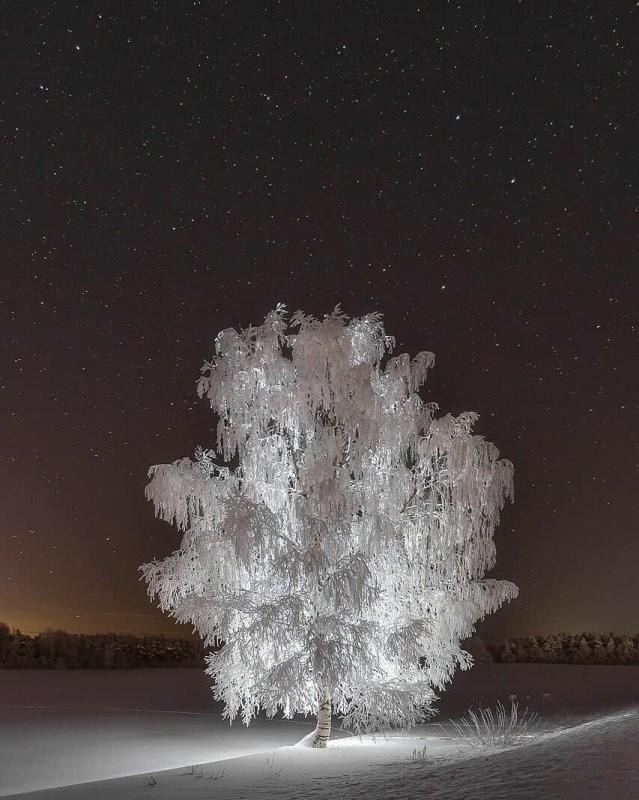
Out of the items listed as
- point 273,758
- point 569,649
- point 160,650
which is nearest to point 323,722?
point 273,758

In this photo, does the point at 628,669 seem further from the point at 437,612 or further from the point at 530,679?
the point at 437,612

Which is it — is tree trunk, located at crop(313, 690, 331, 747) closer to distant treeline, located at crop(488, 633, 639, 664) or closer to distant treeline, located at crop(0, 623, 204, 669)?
distant treeline, located at crop(0, 623, 204, 669)

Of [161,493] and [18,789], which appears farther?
[161,493]

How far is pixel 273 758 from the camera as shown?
11.4m

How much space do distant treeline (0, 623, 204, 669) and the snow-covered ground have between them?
11.5 meters

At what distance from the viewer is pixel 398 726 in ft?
50.9

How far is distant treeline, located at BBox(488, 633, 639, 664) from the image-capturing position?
33781 mm

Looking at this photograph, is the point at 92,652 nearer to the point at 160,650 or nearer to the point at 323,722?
the point at 160,650

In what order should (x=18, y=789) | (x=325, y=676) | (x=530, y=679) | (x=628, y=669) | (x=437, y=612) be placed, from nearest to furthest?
(x=18, y=789)
(x=325, y=676)
(x=437, y=612)
(x=530, y=679)
(x=628, y=669)

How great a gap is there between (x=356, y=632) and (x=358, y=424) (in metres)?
2.81

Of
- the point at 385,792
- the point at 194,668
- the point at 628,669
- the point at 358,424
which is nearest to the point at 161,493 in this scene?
the point at 358,424

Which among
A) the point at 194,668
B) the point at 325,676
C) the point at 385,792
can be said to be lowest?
the point at 385,792

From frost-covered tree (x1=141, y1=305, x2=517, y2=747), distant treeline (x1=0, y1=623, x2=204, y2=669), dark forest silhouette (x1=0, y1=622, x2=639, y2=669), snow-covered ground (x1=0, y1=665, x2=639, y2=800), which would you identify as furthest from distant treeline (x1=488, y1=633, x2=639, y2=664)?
frost-covered tree (x1=141, y1=305, x2=517, y2=747)

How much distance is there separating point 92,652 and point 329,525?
914 inches
